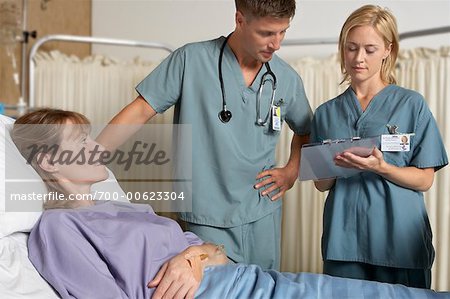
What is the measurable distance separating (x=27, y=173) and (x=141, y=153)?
1.18 meters

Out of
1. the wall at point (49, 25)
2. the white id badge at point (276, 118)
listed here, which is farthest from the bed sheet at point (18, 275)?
the wall at point (49, 25)

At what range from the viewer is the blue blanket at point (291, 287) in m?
1.39

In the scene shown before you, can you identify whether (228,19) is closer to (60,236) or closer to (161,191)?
(161,191)

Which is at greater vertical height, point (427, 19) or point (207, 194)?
point (427, 19)

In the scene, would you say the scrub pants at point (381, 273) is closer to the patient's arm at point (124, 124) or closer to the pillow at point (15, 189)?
the patient's arm at point (124, 124)

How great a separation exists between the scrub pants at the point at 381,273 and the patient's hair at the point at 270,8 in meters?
0.72

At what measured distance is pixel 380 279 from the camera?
170cm

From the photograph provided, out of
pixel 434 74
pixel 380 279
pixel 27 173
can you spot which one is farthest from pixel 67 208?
pixel 434 74

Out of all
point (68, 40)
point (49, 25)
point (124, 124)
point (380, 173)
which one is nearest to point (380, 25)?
point (380, 173)

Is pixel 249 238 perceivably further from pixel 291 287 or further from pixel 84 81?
pixel 84 81

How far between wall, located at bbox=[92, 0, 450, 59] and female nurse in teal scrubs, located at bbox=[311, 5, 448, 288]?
4.74ft

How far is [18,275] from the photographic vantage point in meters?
1.29

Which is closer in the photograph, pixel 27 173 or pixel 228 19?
pixel 27 173

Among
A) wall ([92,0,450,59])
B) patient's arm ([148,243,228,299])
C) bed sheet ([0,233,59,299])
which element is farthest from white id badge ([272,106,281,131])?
wall ([92,0,450,59])
